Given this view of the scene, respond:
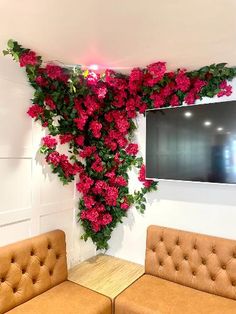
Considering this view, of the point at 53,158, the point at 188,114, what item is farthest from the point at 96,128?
the point at 188,114

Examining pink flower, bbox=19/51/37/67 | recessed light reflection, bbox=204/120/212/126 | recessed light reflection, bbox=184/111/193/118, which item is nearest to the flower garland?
pink flower, bbox=19/51/37/67

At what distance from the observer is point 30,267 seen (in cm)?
206

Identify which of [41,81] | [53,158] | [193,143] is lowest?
[53,158]

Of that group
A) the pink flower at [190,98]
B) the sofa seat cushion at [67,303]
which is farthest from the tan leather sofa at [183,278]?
the pink flower at [190,98]

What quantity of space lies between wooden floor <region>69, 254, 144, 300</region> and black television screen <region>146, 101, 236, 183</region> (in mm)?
975

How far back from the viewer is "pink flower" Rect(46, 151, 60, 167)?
2.40 metres

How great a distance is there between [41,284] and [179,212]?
136cm

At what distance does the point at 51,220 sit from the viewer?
2.50 metres

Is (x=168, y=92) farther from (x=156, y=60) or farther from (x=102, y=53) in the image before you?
(x=102, y=53)

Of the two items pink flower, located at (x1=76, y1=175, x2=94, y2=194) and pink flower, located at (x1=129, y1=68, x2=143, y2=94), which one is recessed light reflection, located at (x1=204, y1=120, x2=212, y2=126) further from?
pink flower, located at (x1=76, y1=175, x2=94, y2=194)

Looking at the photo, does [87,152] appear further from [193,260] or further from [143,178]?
[193,260]

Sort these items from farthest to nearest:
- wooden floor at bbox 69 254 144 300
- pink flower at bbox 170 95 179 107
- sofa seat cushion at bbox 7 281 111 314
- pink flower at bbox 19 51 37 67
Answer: pink flower at bbox 170 95 179 107 < wooden floor at bbox 69 254 144 300 < pink flower at bbox 19 51 37 67 < sofa seat cushion at bbox 7 281 111 314

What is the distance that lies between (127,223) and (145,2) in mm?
2200

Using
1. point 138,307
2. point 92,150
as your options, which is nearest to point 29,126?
point 92,150
